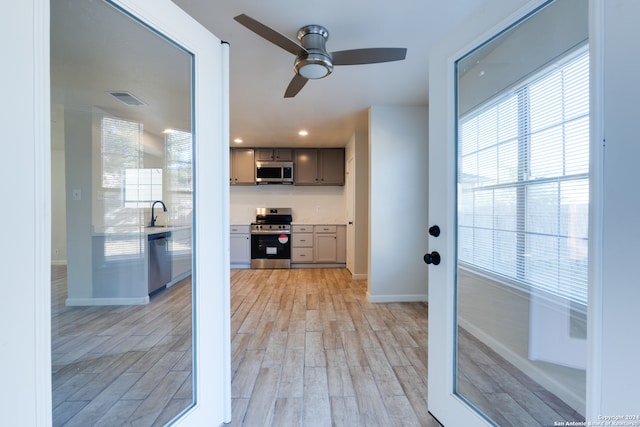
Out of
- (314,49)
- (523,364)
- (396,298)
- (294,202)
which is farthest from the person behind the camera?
(294,202)

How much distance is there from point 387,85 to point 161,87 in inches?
82.6

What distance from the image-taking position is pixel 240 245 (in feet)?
16.2

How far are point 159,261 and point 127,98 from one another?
118 centimetres

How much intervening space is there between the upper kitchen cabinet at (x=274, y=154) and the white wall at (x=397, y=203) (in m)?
2.30

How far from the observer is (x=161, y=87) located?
4.75 ft

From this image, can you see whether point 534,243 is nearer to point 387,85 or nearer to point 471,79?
point 471,79

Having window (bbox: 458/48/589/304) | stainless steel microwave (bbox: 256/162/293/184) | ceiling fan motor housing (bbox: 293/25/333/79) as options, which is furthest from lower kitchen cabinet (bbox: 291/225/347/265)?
window (bbox: 458/48/589/304)

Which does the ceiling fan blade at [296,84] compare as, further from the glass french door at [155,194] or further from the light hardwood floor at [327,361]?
the light hardwood floor at [327,361]

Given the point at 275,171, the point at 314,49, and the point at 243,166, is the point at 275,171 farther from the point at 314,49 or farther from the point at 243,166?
the point at 314,49

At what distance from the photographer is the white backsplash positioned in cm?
546

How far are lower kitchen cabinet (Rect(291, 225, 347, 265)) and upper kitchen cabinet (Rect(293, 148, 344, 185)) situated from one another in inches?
38.2

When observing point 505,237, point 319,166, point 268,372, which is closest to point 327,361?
point 268,372

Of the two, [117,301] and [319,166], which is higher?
[319,166]

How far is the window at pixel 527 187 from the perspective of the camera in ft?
3.21
